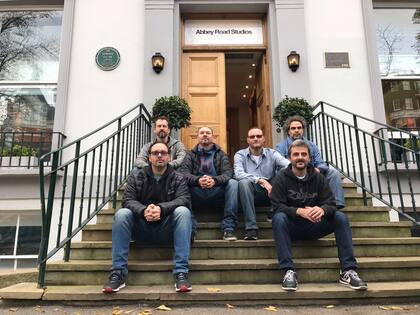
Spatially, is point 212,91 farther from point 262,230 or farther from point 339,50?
point 262,230

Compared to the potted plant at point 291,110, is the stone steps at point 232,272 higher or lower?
lower

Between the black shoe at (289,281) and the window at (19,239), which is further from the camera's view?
the window at (19,239)

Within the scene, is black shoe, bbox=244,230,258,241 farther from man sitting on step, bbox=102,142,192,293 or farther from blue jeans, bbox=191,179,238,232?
man sitting on step, bbox=102,142,192,293

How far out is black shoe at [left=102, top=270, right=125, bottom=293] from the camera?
8.84 feet

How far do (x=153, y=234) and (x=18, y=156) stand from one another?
9.60ft

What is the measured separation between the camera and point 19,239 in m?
5.07

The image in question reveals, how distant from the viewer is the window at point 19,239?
5.00 meters

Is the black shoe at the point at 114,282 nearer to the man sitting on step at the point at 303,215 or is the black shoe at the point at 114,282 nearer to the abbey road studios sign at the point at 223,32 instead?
the man sitting on step at the point at 303,215

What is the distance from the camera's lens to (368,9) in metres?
5.57

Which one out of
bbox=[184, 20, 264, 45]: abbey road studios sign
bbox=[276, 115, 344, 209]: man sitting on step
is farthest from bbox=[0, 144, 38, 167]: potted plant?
bbox=[276, 115, 344, 209]: man sitting on step

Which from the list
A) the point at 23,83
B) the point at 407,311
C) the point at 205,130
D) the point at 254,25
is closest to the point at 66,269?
the point at 205,130

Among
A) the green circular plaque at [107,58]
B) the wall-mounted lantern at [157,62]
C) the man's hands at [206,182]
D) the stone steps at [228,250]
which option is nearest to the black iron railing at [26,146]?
the green circular plaque at [107,58]

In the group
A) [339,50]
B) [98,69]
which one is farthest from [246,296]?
[339,50]

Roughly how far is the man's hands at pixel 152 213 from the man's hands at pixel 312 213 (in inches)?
45.5
